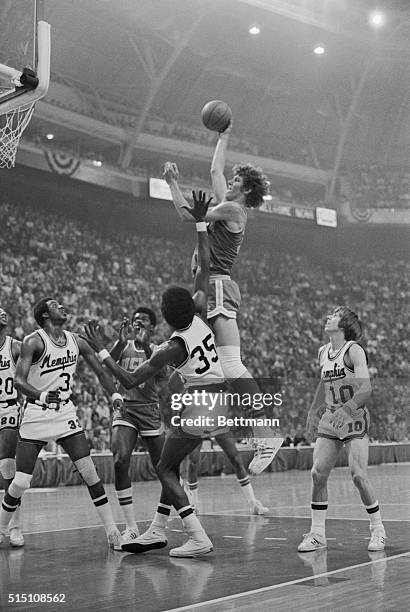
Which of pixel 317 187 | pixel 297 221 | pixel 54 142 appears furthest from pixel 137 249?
pixel 317 187

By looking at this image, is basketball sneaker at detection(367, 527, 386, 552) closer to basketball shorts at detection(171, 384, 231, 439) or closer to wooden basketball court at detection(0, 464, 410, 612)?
wooden basketball court at detection(0, 464, 410, 612)

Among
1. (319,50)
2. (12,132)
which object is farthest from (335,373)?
(319,50)

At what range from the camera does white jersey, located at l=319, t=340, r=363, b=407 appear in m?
6.41

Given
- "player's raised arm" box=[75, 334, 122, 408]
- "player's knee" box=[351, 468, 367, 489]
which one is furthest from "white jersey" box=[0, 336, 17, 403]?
"player's knee" box=[351, 468, 367, 489]

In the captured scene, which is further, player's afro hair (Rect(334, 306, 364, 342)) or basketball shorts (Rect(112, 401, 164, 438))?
basketball shorts (Rect(112, 401, 164, 438))

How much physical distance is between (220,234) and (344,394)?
1.65 meters

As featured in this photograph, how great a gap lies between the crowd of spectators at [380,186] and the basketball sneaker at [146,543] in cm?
2849

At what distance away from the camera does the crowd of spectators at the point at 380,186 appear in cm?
3341

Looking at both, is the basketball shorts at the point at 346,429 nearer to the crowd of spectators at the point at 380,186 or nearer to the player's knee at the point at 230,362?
the player's knee at the point at 230,362

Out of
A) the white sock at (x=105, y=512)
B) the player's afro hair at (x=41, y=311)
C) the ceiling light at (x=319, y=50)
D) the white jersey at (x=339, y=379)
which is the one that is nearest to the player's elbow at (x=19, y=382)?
the player's afro hair at (x=41, y=311)

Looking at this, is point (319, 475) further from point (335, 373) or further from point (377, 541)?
point (335, 373)

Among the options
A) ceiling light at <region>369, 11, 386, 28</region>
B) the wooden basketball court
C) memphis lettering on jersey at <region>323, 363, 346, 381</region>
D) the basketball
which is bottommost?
the wooden basketball court

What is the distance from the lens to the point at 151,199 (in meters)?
27.4

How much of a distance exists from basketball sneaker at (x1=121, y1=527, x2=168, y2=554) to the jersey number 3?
1.39 m
